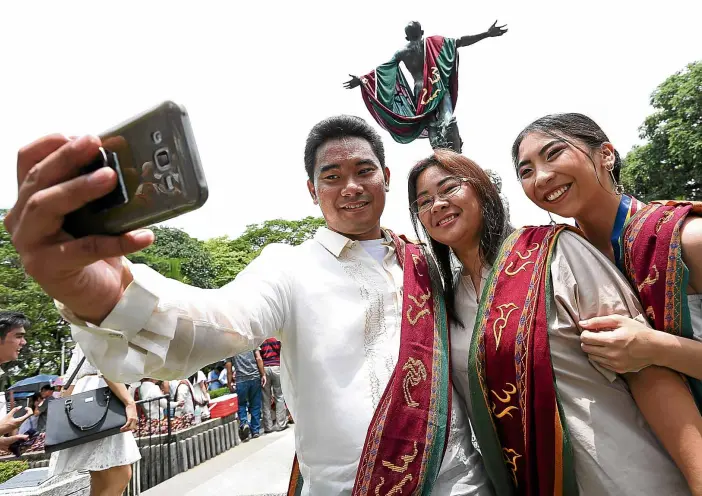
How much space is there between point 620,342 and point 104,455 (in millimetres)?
3433

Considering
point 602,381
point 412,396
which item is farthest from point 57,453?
point 602,381

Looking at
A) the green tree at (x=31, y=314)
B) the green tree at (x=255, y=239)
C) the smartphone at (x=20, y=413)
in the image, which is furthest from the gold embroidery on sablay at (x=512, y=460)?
the green tree at (x=255, y=239)

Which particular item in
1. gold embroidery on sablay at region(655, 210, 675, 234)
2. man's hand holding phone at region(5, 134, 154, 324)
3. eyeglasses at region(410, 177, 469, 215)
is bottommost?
gold embroidery on sablay at region(655, 210, 675, 234)

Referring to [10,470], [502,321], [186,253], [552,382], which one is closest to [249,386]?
[10,470]

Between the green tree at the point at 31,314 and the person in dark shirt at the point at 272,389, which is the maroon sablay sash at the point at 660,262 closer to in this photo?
the person in dark shirt at the point at 272,389

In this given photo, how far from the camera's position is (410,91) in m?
6.09

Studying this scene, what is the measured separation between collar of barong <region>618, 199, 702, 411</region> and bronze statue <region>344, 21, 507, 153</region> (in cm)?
410

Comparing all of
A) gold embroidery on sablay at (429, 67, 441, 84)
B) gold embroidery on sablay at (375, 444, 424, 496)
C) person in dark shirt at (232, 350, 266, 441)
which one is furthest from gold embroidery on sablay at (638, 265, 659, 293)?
person in dark shirt at (232, 350, 266, 441)

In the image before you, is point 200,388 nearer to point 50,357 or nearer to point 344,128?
point 344,128

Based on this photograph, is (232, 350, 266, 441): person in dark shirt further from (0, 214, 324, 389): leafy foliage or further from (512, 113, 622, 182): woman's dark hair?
(512, 113, 622, 182): woman's dark hair

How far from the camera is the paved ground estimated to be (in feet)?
12.8

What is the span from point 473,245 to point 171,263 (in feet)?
69.8

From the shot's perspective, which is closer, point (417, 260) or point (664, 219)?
point (664, 219)

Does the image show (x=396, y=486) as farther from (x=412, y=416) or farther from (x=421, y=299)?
(x=421, y=299)
